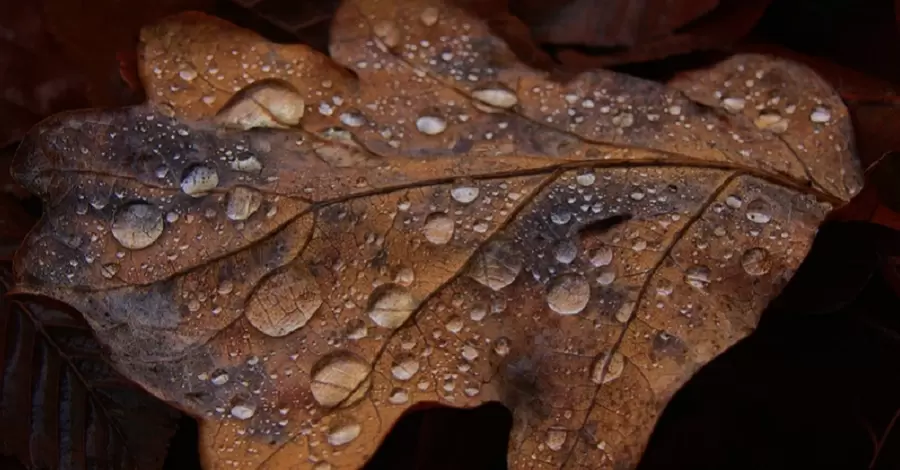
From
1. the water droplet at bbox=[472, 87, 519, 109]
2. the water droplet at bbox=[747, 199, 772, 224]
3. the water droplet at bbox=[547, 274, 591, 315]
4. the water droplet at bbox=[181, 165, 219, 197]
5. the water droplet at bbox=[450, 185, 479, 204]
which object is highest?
the water droplet at bbox=[472, 87, 519, 109]

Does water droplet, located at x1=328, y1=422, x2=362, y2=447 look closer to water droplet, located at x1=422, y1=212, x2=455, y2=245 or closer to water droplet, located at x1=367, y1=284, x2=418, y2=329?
water droplet, located at x1=367, y1=284, x2=418, y2=329

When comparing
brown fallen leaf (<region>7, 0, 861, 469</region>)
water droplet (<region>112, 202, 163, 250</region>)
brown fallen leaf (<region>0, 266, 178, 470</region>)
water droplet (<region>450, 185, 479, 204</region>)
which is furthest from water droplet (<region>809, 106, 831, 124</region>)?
brown fallen leaf (<region>0, 266, 178, 470</region>)

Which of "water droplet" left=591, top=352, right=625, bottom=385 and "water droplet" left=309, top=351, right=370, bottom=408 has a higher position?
"water droplet" left=309, top=351, right=370, bottom=408

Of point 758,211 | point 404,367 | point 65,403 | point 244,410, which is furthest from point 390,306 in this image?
point 65,403

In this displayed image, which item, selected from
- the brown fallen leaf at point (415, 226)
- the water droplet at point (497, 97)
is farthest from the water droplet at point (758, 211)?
the water droplet at point (497, 97)

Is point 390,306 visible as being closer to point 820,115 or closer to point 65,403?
point 820,115
